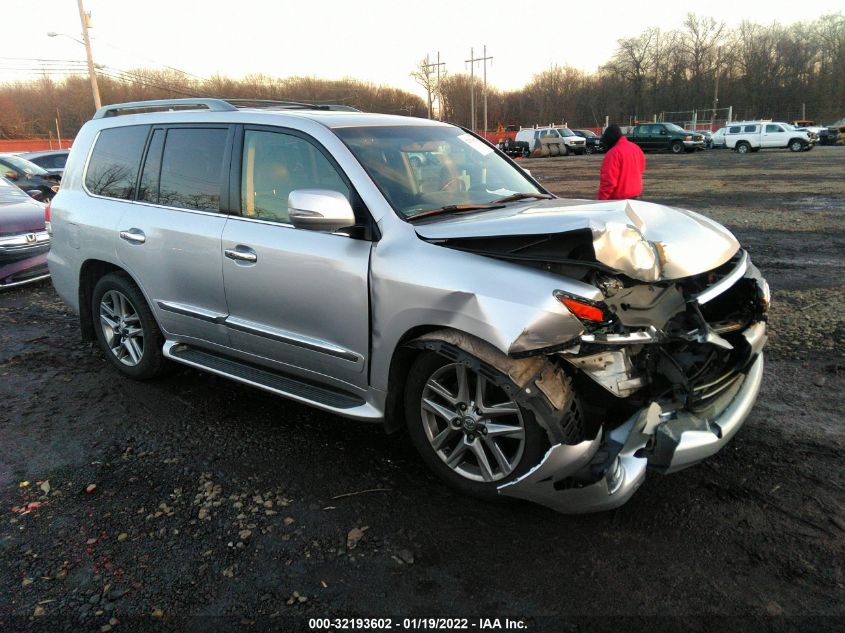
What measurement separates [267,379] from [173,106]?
88.1 inches

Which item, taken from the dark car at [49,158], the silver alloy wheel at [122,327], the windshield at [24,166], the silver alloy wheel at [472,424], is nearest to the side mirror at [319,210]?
the silver alloy wheel at [472,424]

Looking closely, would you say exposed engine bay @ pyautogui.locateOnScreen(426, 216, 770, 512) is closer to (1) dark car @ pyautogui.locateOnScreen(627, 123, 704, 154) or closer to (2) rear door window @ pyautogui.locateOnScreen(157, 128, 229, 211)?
(2) rear door window @ pyautogui.locateOnScreen(157, 128, 229, 211)

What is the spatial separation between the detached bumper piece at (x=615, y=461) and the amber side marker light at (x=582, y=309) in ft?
1.46

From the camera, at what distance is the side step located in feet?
10.9

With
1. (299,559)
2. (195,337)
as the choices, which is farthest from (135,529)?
(195,337)

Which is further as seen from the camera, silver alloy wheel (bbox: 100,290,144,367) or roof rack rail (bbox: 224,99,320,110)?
silver alloy wheel (bbox: 100,290,144,367)

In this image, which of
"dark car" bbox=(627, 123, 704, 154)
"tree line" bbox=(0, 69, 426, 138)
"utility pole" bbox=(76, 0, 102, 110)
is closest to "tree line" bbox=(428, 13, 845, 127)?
"tree line" bbox=(0, 69, 426, 138)

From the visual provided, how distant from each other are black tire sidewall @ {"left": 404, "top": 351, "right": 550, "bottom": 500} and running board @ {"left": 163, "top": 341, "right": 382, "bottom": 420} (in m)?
0.22

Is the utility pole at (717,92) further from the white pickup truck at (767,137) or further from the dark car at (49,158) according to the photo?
the dark car at (49,158)

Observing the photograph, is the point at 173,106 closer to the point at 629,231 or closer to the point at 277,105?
the point at 277,105

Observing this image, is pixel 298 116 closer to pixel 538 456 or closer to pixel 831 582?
pixel 538 456

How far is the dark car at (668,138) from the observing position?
37094 millimetres

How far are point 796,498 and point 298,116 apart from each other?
3.33 metres

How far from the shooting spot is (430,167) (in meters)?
3.74
